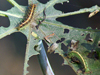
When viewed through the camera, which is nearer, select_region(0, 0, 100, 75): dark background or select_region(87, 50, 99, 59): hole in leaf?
select_region(87, 50, 99, 59): hole in leaf

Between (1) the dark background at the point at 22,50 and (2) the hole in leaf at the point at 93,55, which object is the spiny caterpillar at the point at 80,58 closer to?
(2) the hole in leaf at the point at 93,55

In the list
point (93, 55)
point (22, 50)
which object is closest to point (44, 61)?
point (93, 55)

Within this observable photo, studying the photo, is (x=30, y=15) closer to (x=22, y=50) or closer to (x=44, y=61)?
(x=44, y=61)

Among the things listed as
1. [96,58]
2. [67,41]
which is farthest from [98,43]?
[67,41]

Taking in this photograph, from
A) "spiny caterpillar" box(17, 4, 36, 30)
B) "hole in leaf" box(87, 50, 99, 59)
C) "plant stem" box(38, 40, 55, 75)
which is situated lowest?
"hole in leaf" box(87, 50, 99, 59)

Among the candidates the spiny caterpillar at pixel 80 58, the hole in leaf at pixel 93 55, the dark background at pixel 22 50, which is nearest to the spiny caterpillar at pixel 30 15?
the spiny caterpillar at pixel 80 58

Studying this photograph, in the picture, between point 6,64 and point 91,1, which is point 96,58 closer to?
point 91,1

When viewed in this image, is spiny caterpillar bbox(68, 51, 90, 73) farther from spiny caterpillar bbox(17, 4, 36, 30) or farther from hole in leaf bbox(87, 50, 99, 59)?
spiny caterpillar bbox(17, 4, 36, 30)

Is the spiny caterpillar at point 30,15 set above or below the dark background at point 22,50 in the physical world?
below

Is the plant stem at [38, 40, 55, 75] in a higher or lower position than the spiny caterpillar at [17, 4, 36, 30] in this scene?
lower

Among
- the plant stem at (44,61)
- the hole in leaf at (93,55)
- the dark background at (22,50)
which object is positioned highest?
the dark background at (22,50)

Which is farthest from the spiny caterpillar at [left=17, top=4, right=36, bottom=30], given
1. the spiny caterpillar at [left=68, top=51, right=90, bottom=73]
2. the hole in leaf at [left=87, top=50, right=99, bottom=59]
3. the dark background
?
the dark background
